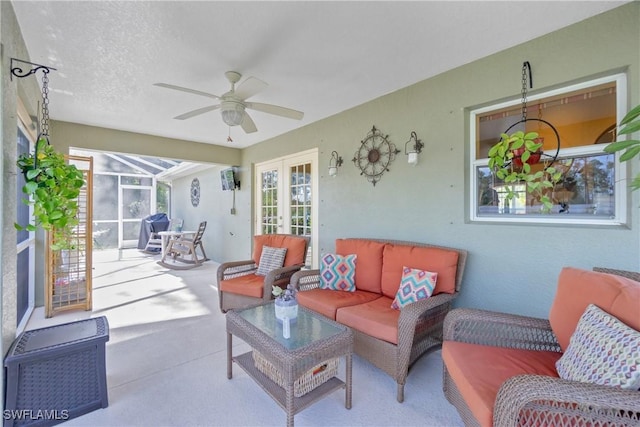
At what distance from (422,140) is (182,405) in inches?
118

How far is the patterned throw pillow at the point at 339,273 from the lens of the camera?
2898 mm

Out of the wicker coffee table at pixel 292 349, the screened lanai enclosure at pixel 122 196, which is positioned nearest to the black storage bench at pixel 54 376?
the wicker coffee table at pixel 292 349

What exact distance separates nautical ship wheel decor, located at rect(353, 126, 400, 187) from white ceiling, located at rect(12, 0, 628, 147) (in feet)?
1.61

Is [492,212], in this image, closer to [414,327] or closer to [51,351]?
[414,327]

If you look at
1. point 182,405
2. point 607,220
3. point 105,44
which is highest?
point 105,44

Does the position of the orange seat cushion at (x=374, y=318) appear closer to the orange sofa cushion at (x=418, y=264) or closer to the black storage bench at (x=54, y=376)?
the orange sofa cushion at (x=418, y=264)

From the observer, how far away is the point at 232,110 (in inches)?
97.0

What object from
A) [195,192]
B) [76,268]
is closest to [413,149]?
[76,268]

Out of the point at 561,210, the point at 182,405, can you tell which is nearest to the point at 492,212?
the point at 561,210

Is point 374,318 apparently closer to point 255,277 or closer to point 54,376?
point 255,277

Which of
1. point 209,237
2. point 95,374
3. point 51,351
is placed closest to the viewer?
point 51,351

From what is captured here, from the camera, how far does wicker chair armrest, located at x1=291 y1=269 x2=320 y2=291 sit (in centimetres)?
290

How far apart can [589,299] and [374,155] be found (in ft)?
7.67

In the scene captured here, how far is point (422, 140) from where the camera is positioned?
114 inches
